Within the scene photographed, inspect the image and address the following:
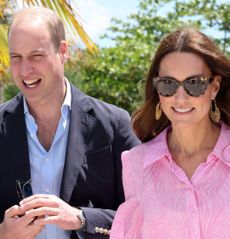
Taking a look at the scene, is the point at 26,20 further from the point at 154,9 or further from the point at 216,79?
the point at 154,9

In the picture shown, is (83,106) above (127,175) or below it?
above

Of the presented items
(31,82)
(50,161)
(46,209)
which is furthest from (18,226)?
(31,82)

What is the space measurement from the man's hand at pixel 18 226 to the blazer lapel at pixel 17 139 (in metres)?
0.30

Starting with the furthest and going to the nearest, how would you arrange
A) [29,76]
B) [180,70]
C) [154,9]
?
[154,9] → [29,76] → [180,70]

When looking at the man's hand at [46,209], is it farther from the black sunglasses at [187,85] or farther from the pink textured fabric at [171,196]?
the black sunglasses at [187,85]

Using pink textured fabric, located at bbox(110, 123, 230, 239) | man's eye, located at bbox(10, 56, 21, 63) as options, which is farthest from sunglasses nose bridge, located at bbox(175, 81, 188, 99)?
man's eye, located at bbox(10, 56, 21, 63)

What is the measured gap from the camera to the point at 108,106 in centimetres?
400

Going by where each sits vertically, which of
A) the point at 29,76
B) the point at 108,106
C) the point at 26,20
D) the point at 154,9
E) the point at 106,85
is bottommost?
the point at 106,85

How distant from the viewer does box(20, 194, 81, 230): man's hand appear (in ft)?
11.3

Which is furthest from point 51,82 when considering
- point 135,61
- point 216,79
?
point 135,61

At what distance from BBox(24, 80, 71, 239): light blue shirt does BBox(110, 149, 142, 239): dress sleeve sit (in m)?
0.35

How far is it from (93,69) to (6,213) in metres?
10.4

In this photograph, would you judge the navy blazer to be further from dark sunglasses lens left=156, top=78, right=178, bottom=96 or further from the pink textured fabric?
dark sunglasses lens left=156, top=78, right=178, bottom=96

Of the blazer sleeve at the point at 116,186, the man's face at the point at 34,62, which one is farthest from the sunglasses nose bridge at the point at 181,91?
the man's face at the point at 34,62
